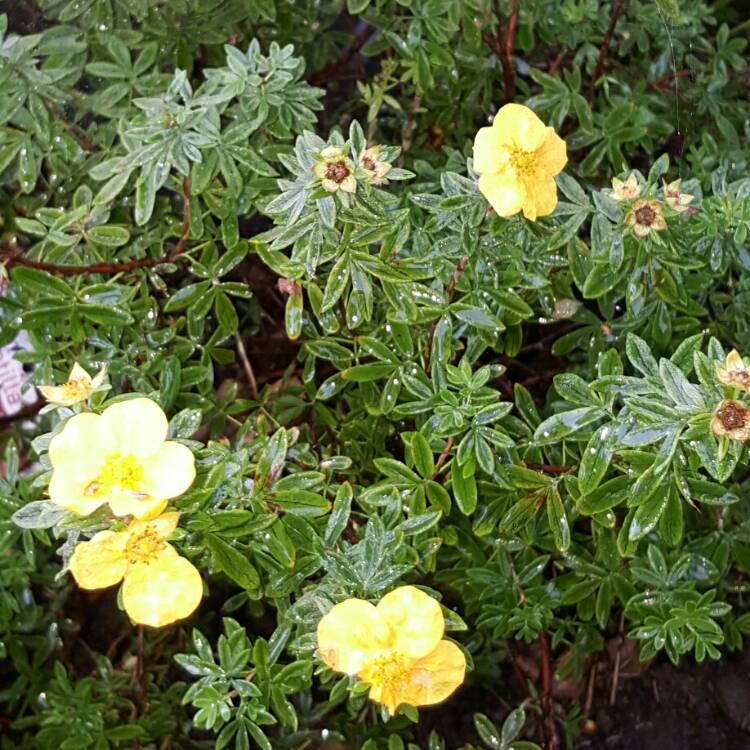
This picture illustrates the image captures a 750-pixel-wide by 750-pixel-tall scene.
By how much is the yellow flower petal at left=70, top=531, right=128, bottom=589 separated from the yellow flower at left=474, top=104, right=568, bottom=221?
0.63 m

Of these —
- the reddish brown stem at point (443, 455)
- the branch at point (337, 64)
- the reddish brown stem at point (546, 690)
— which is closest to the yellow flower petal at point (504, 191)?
the reddish brown stem at point (443, 455)

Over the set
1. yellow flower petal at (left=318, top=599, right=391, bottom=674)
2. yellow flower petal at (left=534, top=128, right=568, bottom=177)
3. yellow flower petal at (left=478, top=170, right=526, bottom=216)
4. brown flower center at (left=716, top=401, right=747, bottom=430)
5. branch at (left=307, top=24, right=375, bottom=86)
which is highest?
yellow flower petal at (left=534, top=128, right=568, bottom=177)

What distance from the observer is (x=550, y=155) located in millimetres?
1195

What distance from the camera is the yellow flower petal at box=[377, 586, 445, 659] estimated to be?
1004mm

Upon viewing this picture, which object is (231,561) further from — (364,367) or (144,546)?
(364,367)

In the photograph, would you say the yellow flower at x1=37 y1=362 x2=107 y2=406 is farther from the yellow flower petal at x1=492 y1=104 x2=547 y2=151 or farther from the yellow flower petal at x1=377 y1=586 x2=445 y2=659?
the yellow flower petal at x1=492 y1=104 x2=547 y2=151

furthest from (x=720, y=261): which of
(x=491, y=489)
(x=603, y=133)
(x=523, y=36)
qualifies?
(x=523, y=36)

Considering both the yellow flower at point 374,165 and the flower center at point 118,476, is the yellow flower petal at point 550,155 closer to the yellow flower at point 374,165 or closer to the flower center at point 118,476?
the yellow flower at point 374,165

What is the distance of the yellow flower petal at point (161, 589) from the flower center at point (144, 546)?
0.02 m

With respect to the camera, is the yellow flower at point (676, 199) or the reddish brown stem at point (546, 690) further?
the reddish brown stem at point (546, 690)

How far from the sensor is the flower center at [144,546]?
98cm

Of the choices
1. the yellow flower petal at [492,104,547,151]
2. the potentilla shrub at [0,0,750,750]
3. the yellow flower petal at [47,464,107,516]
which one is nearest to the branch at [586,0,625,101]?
the potentilla shrub at [0,0,750,750]

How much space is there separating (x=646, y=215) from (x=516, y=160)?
0.65ft

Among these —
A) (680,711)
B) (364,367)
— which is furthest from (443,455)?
(680,711)
